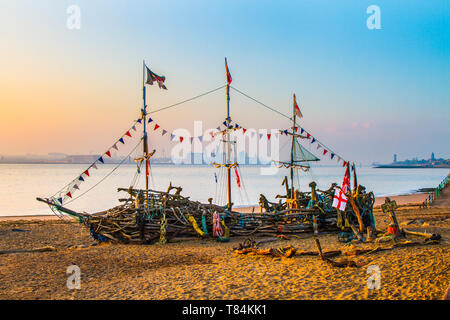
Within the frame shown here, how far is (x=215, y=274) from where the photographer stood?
829cm

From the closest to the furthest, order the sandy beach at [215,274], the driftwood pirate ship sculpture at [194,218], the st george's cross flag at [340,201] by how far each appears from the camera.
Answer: the sandy beach at [215,274]
the st george's cross flag at [340,201]
the driftwood pirate ship sculpture at [194,218]

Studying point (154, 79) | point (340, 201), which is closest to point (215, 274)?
point (340, 201)

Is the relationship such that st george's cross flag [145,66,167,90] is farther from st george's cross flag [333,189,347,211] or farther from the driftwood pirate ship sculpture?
st george's cross flag [333,189,347,211]

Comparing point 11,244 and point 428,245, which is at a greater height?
point 428,245

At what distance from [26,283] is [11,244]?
26.0 ft

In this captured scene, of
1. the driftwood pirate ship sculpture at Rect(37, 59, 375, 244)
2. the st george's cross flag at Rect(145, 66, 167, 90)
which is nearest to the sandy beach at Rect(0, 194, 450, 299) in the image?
the driftwood pirate ship sculpture at Rect(37, 59, 375, 244)

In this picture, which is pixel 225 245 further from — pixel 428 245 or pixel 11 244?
pixel 11 244

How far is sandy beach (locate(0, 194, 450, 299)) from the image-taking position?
665 cm

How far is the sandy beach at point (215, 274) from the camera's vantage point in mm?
6652

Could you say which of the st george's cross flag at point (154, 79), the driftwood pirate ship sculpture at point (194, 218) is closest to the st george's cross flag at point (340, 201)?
the driftwood pirate ship sculpture at point (194, 218)

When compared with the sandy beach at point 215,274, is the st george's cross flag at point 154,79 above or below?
above

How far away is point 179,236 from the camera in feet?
45.1

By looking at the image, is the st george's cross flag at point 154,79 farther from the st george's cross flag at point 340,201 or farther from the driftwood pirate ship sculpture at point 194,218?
the st george's cross flag at point 340,201
